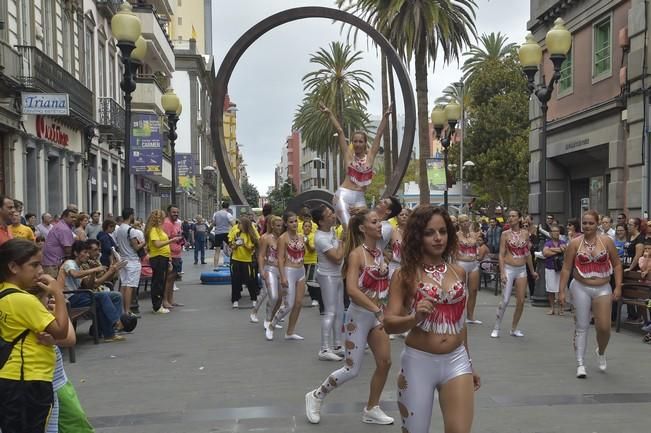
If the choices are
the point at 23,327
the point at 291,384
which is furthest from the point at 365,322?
the point at 23,327

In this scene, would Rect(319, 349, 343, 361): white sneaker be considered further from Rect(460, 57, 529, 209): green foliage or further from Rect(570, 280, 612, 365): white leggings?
Rect(460, 57, 529, 209): green foliage

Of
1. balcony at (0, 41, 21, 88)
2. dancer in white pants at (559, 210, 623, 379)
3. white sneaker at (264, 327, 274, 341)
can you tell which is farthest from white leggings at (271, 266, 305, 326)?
balcony at (0, 41, 21, 88)

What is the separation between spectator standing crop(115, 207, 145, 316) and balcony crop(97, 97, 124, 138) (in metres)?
15.5

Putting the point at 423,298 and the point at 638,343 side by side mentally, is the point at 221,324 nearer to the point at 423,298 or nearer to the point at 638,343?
the point at 638,343

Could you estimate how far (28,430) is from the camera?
3826 mm

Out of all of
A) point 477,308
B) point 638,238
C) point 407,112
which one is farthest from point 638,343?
point 407,112

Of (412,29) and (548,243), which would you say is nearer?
(548,243)

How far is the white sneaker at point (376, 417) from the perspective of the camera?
5.66m

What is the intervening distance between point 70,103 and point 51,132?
1.13m

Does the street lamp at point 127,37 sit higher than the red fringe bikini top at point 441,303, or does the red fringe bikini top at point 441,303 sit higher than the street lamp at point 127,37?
the street lamp at point 127,37

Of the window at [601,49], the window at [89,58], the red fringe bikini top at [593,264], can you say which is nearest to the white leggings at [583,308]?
the red fringe bikini top at [593,264]

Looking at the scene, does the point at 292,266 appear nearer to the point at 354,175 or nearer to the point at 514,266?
the point at 354,175

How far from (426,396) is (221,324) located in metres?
8.03

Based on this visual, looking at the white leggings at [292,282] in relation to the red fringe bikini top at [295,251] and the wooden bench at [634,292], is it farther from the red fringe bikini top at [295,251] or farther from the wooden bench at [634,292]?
the wooden bench at [634,292]
